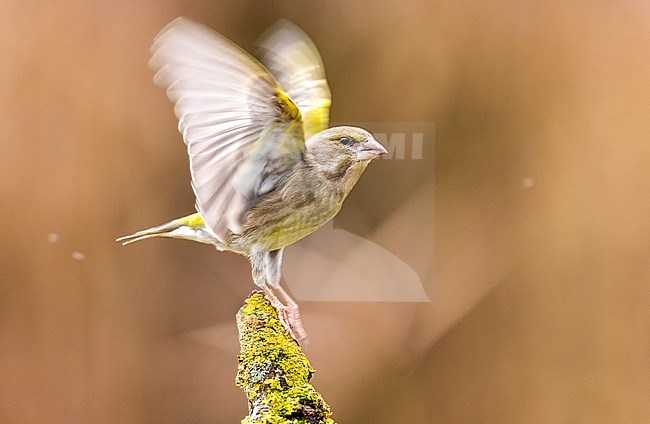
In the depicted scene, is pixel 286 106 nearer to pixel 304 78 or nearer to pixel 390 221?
pixel 304 78

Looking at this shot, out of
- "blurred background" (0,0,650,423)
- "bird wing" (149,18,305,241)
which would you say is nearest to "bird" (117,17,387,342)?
"bird wing" (149,18,305,241)

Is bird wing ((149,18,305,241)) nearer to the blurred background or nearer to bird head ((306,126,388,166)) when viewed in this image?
bird head ((306,126,388,166))

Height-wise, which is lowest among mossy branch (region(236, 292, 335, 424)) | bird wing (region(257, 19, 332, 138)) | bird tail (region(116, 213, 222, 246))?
mossy branch (region(236, 292, 335, 424))

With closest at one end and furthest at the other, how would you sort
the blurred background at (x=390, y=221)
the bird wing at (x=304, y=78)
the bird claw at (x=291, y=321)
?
the bird claw at (x=291, y=321) < the bird wing at (x=304, y=78) < the blurred background at (x=390, y=221)

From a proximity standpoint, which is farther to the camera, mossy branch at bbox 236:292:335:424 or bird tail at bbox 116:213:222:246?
bird tail at bbox 116:213:222:246

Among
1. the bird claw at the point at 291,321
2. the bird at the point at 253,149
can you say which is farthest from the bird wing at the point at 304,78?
the bird claw at the point at 291,321

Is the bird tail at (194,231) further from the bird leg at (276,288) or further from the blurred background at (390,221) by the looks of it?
the blurred background at (390,221)

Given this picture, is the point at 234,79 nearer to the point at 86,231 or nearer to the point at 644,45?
the point at 86,231
